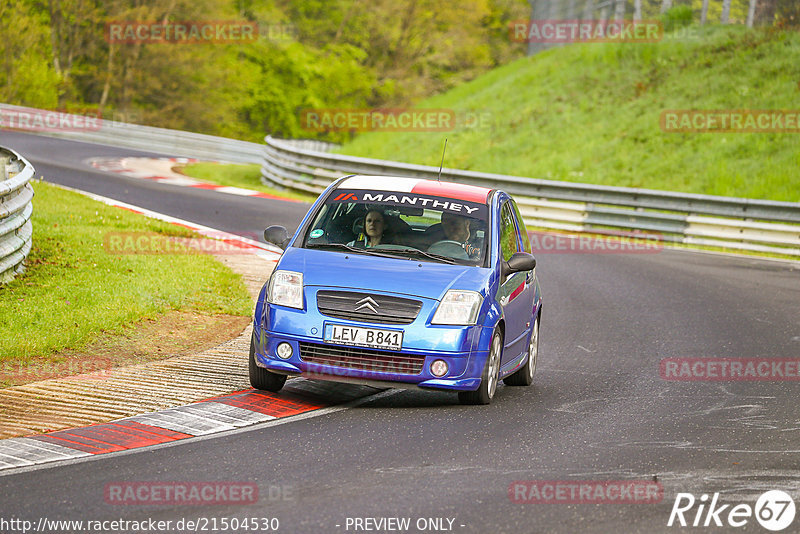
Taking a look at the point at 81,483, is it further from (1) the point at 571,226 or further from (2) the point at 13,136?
(2) the point at 13,136

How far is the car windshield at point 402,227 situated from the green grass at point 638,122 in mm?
18319

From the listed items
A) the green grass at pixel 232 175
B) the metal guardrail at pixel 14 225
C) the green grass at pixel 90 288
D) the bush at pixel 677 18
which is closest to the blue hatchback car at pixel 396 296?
the green grass at pixel 90 288

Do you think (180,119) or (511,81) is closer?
(511,81)

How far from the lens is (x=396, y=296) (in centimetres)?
807

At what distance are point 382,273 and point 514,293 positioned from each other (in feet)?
4.70

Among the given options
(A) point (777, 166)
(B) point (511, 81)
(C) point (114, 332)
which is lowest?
(C) point (114, 332)

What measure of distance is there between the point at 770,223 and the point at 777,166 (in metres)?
5.20

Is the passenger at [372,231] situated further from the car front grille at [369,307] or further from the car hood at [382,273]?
the car front grille at [369,307]

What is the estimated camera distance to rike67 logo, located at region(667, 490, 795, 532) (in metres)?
5.60

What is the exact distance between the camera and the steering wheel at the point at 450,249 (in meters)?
8.88

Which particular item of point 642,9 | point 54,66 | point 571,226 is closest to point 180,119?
point 54,66

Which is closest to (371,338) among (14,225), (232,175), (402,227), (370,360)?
(370,360)

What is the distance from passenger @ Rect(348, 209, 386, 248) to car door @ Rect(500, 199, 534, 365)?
101 centimetres

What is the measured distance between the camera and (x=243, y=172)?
33.7 meters
